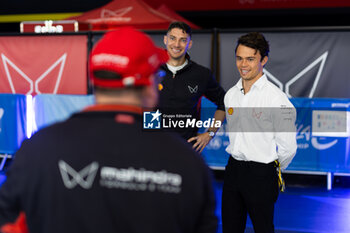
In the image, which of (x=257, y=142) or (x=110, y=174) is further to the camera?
(x=257, y=142)

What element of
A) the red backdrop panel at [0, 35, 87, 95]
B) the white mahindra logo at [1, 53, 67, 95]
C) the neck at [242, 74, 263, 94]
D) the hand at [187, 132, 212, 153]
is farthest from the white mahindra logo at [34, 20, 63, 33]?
the neck at [242, 74, 263, 94]

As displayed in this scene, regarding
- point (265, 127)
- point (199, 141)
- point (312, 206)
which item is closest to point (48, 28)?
point (199, 141)

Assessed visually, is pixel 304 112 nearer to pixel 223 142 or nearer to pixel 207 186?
pixel 223 142

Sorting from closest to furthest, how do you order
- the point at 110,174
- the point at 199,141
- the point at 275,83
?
the point at 110,174 → the point at 199,141 → the point at 275,83

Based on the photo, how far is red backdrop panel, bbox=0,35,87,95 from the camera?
7.81 metres

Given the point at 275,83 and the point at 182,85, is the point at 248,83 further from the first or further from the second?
the point at 275,83

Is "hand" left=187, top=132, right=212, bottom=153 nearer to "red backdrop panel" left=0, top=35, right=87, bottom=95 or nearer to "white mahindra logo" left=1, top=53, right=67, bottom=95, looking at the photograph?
"red backdrop panel" left=0, top=35, right=87, bottom=95

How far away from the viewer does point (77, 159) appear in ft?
4.36

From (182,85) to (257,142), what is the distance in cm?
96

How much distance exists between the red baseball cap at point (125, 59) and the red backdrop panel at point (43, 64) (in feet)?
21.5

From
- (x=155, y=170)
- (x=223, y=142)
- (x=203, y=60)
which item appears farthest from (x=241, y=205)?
(x=203, y=60)

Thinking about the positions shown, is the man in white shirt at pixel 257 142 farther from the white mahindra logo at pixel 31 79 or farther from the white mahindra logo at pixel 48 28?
the white mahindra logo at pixel 48 28

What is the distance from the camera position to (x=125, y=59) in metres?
1.39

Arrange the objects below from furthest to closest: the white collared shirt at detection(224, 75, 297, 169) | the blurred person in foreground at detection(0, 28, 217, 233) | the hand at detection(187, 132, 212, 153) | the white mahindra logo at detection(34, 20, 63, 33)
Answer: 1. the white mahindra logo at detection(34, 20, 63, 33)
2. the hand at detection(187, 132, 212, 153)
3. the white collared shirt at detection(224, 75, 297, 169)
4. the blurred person in foreground at detection(0, 28, 217, 233)
